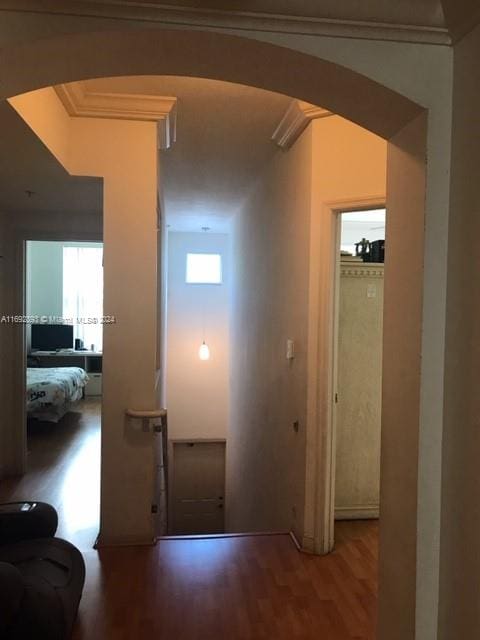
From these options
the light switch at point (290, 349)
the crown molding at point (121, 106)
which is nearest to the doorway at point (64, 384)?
the crown molding at point (121, 106)

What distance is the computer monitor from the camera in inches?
260

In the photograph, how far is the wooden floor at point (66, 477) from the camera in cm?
312

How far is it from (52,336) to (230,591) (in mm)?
5204

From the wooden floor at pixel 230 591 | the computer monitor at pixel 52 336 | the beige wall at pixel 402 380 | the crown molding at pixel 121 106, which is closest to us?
the beige wall at pixel 402 380

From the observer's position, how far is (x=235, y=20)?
1147 millimetres

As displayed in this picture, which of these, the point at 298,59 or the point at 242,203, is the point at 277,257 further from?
the point at 298,59

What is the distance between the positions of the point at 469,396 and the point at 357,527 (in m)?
2.31

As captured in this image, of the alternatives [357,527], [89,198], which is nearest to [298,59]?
[89,198]

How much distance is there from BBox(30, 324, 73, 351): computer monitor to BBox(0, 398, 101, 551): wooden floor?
1208 millimetres

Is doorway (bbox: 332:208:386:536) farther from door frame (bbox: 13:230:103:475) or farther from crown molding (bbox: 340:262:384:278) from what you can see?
door frame (bbox: 13:230:103:475)

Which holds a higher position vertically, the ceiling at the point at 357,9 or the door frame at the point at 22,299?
the ceiling at the point at 357,9

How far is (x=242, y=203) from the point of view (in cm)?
527

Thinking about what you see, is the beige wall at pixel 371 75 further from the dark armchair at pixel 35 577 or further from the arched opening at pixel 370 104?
the dark armchair at pixel 35 577

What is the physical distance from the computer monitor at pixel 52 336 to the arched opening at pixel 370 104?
5658 millimetres
